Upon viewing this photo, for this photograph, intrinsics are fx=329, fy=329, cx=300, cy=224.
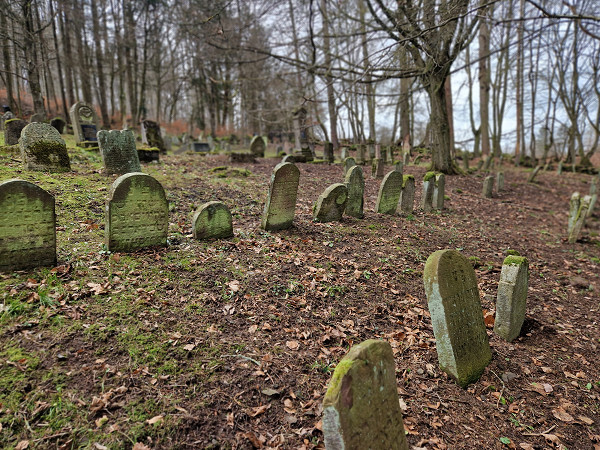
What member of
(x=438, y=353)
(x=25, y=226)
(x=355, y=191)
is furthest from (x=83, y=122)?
(x=438, y=353)

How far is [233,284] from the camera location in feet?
14.2

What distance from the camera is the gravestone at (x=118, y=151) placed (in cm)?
806

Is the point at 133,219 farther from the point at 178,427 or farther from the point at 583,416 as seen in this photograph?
the point at 583,416

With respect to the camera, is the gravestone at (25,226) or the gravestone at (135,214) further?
the gravestone at (135,214)

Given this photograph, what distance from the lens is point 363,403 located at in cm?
192

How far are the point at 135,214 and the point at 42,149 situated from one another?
475 centimetres

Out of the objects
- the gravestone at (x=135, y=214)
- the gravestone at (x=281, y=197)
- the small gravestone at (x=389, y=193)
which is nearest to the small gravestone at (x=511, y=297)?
the gravestone at (x=281, y=197)

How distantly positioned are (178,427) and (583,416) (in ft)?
12.3

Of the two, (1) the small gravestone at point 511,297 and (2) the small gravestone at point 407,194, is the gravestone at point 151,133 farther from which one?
(1) the small gravestone at point 511,297

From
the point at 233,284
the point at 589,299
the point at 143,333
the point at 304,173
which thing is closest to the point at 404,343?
the point at 233,284

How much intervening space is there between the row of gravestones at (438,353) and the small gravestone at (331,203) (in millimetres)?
3566

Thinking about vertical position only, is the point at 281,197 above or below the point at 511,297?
above

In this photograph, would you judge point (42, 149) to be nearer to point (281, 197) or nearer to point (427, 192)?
point (281, 197)

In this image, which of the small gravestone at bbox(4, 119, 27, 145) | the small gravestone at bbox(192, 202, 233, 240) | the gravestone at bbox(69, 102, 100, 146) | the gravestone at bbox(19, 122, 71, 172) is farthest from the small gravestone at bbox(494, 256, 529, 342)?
the gravestone at bbox(69, 102, 100, 146)
